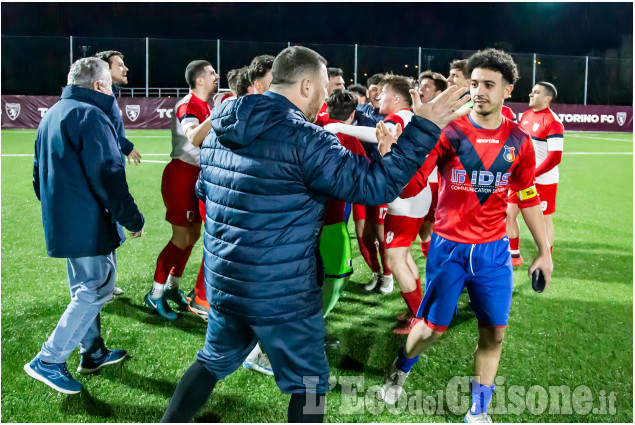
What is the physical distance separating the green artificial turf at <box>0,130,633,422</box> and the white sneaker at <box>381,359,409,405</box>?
0.06 metres

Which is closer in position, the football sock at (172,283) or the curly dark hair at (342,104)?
the curly dark hair at (342,104)

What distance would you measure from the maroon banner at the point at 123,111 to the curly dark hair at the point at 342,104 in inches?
863

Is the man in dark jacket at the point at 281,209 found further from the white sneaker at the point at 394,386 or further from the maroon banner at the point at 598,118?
the maroon banner at the point at 598,118

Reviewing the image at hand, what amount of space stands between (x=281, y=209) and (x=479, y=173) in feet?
4.43

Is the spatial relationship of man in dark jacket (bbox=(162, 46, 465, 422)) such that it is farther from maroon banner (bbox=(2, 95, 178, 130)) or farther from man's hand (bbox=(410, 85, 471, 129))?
maroon banner (bbox=(2, 95, 178, 130))

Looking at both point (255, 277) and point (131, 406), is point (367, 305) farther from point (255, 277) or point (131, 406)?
point (255, 277)

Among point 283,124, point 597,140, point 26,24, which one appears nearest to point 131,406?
point 283,124

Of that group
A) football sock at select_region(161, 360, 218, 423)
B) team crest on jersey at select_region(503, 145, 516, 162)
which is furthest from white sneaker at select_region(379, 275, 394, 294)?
football sock at select_region(161, 360, 218, 423)

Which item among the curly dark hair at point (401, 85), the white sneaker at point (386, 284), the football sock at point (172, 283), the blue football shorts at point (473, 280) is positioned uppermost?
the curly dark hair at point (401, 85)

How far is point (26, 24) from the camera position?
52.8 metres

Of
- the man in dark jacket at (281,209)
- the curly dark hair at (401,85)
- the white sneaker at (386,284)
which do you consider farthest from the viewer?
the white sneaker at (386,284)

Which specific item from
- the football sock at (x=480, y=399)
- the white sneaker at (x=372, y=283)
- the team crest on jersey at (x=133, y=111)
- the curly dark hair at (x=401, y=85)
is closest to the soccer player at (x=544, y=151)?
the white sneaker at (x=372, y=283)

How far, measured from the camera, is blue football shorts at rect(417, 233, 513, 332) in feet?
9.98

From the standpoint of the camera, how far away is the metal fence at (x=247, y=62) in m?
30.2
